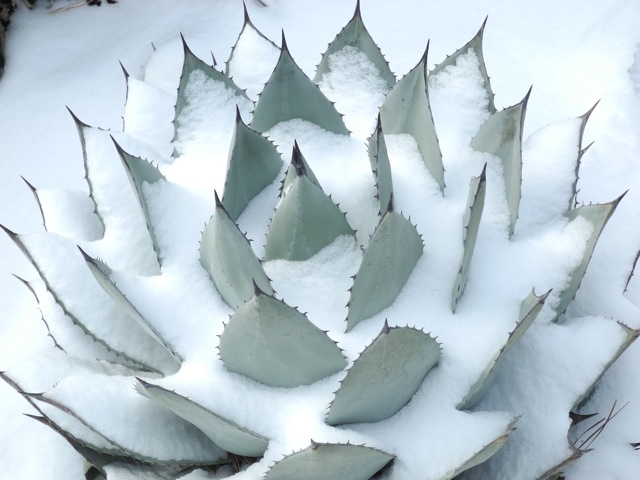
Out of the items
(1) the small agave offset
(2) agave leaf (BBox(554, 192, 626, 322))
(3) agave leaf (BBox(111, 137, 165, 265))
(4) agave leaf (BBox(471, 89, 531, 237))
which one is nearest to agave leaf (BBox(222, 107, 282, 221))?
(1) the small agave offset

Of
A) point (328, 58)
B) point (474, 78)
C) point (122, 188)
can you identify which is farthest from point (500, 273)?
point (122, 188)

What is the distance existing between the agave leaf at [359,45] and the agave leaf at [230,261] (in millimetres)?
444

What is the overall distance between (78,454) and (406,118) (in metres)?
0.75

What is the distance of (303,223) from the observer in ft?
3.22

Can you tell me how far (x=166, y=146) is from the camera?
134 cm

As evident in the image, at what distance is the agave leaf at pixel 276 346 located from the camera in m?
0.85

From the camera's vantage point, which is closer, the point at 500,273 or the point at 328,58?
the point at 500,273

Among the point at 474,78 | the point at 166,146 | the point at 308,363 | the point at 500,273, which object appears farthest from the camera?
the point at 166,146

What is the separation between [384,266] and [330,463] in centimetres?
26

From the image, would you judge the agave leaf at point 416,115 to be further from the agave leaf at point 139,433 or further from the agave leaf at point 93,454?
the agave leaf at point 93,454

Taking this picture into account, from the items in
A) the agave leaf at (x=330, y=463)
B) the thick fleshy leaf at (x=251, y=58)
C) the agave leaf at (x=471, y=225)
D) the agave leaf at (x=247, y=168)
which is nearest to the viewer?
the agave leaf at (x=330, y=463)

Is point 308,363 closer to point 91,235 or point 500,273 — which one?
point 500,273

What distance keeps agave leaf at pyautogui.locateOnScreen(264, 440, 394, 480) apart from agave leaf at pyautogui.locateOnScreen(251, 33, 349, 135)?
0.55 m

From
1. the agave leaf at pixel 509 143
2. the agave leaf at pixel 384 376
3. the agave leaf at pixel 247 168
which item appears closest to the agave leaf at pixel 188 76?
the agave leaf at pixel 247 168
